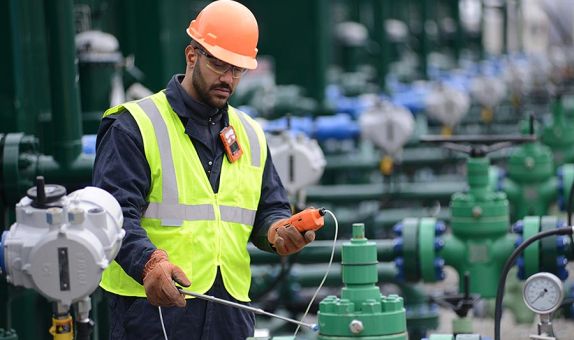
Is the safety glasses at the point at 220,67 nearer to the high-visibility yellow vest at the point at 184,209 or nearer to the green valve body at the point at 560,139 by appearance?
the high-visibility yellow vest at the point at 184,209

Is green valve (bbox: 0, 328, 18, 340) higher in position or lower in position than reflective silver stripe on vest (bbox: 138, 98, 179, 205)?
lower

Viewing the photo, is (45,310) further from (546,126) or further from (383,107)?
(546,126)

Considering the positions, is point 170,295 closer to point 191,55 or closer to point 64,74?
point 191,55

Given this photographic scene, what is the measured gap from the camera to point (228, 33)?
17.8 ft

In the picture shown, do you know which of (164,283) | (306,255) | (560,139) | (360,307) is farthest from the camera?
(560,139)

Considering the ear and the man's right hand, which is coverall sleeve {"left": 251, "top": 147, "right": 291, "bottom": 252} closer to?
the ear

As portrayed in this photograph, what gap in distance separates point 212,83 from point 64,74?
191 centimetres

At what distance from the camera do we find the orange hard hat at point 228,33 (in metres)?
5.39

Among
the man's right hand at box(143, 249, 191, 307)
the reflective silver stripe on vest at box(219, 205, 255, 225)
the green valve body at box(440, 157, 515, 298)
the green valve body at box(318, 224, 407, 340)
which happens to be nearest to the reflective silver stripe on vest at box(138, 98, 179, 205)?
the reflective silver stripe on vest at box(219, 205, 255, 225)

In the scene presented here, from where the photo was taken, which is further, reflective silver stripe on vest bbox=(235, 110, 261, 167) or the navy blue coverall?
reflective silver stripe on vest bbox=(235, 110, 261, 167)

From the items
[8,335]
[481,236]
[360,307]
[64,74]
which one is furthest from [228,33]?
[481,236]

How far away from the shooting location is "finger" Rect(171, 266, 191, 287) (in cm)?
488

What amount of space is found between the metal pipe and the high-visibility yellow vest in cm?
169

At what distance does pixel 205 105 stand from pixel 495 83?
15402 millimetres
